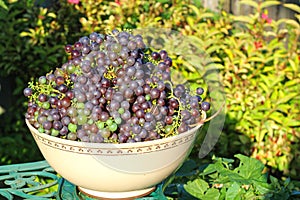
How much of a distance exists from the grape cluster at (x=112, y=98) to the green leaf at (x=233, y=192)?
401 mm

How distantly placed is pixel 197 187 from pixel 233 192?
0.12 m

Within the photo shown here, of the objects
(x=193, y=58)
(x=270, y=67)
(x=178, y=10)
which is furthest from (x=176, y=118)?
(x=178, y=10)

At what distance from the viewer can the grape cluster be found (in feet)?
4.00

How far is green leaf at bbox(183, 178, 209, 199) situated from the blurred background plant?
3.06 ft

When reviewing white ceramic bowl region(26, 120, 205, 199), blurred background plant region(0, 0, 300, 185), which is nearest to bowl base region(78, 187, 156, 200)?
white ceramic bowl region(26, 120, 205, 199)

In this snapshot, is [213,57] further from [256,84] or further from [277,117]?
[277,117]

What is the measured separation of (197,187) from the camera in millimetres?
1683

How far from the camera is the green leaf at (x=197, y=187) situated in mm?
1667

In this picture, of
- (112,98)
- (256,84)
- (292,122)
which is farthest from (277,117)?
(112,98)

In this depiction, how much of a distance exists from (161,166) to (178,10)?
1.72 m

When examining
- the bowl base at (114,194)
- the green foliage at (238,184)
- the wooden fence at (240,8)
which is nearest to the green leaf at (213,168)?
the green foliage at (238,184)

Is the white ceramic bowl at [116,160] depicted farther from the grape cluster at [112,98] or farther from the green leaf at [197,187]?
the green leaf at [197,187]

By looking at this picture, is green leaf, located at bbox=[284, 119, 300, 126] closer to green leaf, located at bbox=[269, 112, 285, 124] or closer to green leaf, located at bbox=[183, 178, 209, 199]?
green leaf, located at bbox=[269, 112, 285, 124]

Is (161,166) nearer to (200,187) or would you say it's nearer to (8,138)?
(200,187)
